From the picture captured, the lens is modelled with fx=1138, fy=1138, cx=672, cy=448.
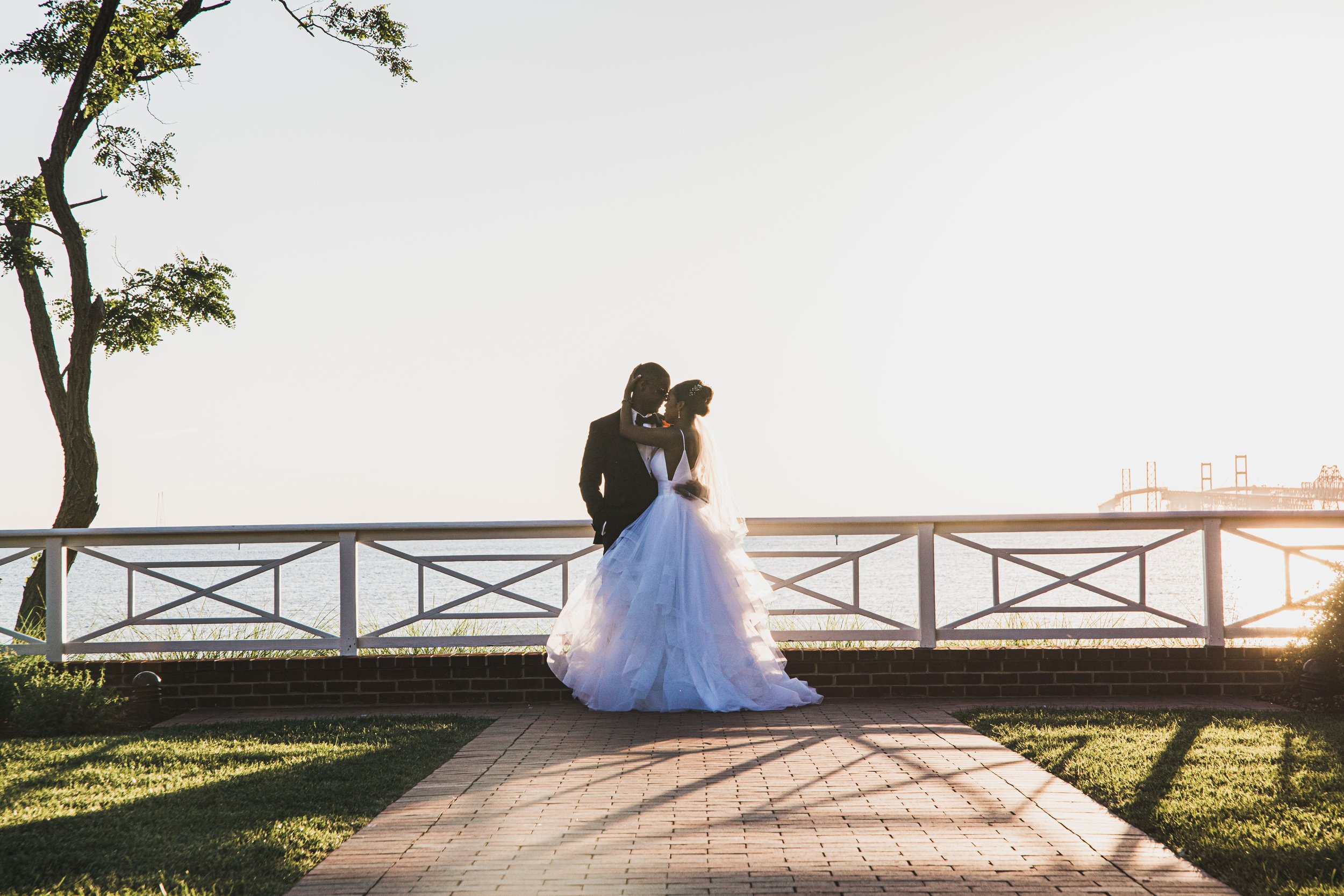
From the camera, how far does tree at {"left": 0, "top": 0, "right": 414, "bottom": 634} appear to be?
12.4 meters

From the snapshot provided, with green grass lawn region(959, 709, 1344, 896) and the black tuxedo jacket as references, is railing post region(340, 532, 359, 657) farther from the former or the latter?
green grass lawn region(959, 709, 1344, 896)

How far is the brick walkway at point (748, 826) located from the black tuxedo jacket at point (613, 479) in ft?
5.65

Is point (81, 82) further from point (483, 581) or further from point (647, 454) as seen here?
point (647, 454)

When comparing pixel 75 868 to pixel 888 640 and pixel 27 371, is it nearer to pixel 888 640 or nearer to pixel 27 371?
pixel 888 640

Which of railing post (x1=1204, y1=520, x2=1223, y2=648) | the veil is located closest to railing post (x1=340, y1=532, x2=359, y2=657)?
the veil

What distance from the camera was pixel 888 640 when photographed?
851cm

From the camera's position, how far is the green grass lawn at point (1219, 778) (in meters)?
3.69

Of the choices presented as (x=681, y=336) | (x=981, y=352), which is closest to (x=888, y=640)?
(x=681, y=336)

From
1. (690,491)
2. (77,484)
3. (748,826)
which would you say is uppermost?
(77,484)

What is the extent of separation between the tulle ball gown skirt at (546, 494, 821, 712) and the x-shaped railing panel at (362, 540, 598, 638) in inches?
28.6

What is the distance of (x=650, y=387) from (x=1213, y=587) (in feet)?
14.3

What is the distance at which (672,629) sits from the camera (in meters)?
7.27

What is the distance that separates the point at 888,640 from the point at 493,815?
467 cm

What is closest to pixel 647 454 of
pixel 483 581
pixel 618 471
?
pixel 618 471
